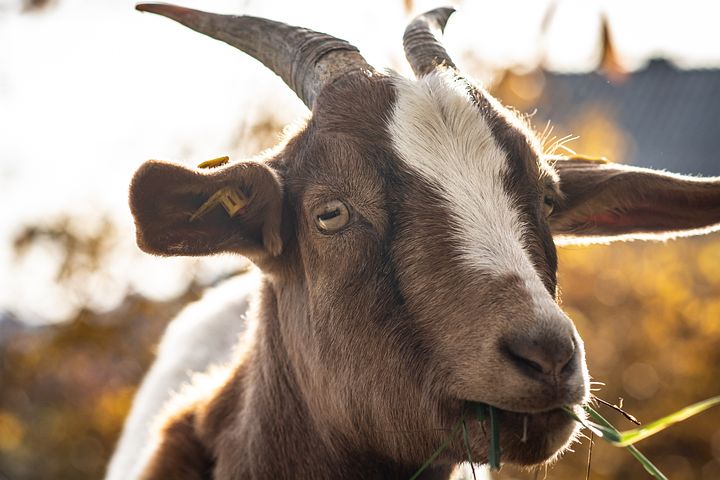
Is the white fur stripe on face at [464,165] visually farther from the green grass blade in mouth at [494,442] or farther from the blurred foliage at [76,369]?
the blurred foliage at [76,369]

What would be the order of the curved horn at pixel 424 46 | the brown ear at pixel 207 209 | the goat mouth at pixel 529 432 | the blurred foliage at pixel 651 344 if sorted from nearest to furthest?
the goat mouth at pixel 529 432 → the brown ear at pixel 207 209 → the curved horn at pixel 424 46 → the blurred foliage at pixel 651 344

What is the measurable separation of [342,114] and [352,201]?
410mm

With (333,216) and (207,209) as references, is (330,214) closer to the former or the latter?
(333,216)

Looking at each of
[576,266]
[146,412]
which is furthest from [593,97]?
[146,412]

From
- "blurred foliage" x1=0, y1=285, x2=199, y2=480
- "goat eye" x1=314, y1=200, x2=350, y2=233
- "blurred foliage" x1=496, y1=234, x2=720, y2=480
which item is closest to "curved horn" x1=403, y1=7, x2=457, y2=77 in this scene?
"goat eye" x1=314, y1=200, x2=350, y2=233

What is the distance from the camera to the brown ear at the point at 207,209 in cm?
345

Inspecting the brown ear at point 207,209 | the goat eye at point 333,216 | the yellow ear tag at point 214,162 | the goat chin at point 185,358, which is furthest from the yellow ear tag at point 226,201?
the goat chin at point 185,358

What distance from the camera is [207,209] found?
3.66 metres

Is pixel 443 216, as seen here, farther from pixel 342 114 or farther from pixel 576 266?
pixel 576 266

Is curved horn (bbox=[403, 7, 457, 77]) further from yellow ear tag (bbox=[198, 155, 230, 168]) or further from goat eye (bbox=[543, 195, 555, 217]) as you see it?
yellow ear tag (bbox=[198, 155, 230, 168])

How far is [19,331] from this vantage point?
11.8 metres

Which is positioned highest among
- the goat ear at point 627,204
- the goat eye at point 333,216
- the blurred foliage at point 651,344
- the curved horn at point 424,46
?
the curved horn at point 424,46

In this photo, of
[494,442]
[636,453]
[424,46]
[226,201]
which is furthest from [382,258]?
[424,46]

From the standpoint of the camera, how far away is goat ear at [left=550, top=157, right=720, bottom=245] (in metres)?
4.33
